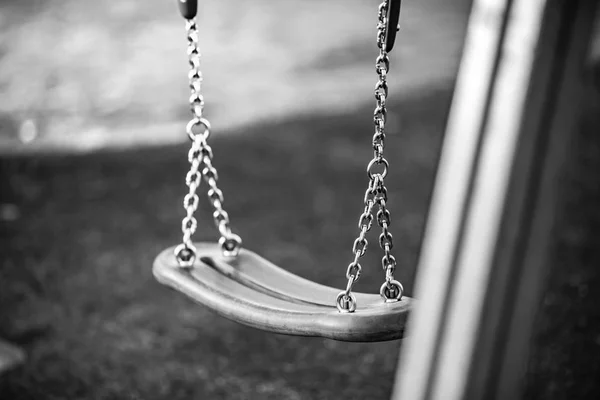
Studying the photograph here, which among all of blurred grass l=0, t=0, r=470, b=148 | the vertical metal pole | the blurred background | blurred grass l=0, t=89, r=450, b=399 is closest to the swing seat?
the blurred background

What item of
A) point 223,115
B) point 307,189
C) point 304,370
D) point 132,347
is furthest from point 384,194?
point 223,115

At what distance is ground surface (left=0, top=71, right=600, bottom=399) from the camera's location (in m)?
2.20

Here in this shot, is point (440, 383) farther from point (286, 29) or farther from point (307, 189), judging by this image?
point (286, 29)

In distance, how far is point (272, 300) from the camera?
1340mm

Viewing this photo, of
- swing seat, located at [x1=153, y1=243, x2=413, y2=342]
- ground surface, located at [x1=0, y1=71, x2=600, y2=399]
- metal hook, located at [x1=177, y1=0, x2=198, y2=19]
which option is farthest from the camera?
ground surface, located at [x1=0, y1=71, x2=600, y2=399]

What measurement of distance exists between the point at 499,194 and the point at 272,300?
2.63 ft

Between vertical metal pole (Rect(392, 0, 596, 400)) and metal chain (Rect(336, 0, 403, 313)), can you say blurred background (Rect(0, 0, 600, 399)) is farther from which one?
metal chain (Rect(336, 0, 403, 313))

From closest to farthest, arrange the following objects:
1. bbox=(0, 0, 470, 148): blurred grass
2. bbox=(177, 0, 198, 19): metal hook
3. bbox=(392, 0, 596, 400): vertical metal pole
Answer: bbox=(392, 0, 596, 400): vertical metal pole → bbox=(177, 0, 198, 19): metal hook → bbox=(0, 0, 470, 148): blurred grass

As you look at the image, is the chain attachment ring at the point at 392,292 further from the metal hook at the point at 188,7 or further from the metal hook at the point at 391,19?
the metal hook at the point at 188,7

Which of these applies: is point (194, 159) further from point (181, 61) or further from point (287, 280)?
point (181, 61)

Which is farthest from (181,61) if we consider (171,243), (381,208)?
(381,208)

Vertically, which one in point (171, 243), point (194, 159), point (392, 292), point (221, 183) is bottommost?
point (171, 243)

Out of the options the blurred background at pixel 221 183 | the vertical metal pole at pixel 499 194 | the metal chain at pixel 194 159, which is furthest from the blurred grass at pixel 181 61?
the vertical metal pole at pixel 499 194

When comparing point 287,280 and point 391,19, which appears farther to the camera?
point 287,280
